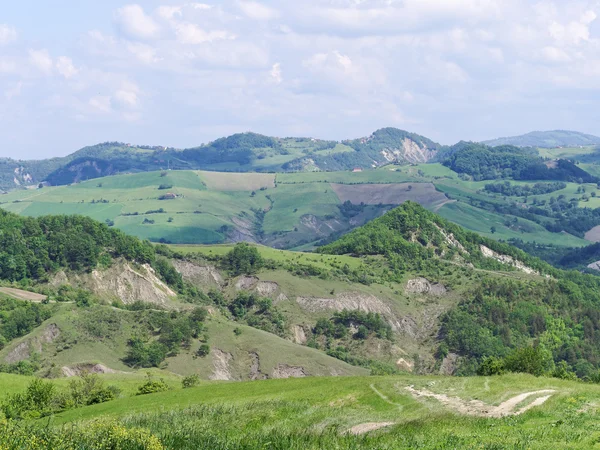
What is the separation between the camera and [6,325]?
160 meters

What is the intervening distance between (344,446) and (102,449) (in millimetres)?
13614

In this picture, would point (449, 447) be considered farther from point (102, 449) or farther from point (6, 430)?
point (6, 430)

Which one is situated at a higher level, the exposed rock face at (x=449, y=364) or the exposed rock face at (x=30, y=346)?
the exposed rock face at (x=30, y=346)

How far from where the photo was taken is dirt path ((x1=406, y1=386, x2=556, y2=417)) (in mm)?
A: 57938

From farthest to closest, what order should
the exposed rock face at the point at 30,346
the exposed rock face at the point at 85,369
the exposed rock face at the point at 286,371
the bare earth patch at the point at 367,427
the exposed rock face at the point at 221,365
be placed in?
1. the exposed rock face at the point at 286,371
2. the exposed rock face at the point at 221,365
3. the exposed rock face at the point at 30,346
4. the exposed rock face at the point at 85,369
5. the bare earth patch at the point at 367,427

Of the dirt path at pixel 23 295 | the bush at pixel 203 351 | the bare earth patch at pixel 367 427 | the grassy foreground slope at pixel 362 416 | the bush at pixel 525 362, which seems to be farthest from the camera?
the dirt path at pixel 23 295

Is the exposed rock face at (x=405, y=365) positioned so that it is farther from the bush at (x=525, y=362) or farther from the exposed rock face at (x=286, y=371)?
the bush at (x=525, y=362)

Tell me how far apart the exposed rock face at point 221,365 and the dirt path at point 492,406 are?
94.5 metres

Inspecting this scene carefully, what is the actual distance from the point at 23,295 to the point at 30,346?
120 feet

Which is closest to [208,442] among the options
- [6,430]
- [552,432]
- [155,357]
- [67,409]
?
[6,430]

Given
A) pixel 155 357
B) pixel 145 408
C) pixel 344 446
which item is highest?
pixel 344 446

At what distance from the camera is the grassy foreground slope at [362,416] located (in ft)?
145

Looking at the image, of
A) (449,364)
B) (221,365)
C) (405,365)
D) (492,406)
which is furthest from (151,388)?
(449,364)

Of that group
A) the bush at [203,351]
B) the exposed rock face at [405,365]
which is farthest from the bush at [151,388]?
the exposed rock face at [405,365]
